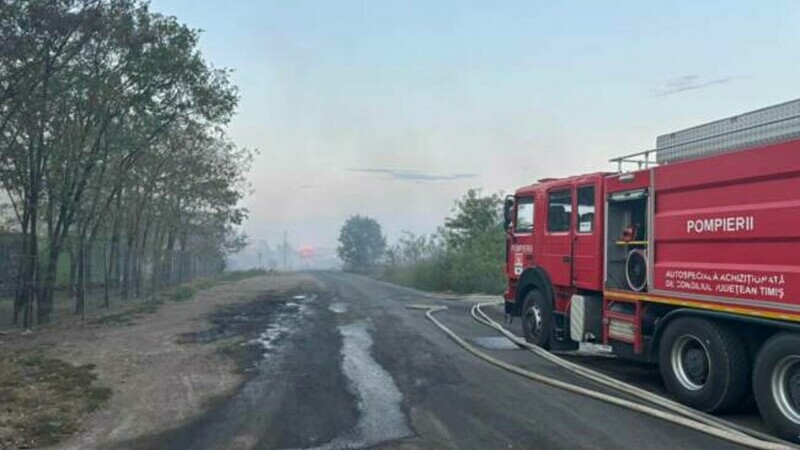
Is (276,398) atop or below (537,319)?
below

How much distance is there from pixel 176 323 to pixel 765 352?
14207mm

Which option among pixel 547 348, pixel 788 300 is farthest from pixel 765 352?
pixel 547 348

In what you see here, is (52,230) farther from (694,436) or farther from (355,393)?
(694,436)

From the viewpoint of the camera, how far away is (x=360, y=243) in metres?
100

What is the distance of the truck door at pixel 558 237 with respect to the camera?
38.3 feet

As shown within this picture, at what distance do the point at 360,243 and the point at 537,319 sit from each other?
8777 cm

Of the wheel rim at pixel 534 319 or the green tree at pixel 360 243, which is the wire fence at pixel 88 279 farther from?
the green tree at pixel 360 243

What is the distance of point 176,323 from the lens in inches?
706

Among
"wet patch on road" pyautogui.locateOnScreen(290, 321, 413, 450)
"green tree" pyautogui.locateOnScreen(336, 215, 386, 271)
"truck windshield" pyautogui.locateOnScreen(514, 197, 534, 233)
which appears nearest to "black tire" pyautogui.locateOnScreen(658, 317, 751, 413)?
"wet patch on road" pyautogui.locateOnScreen(290, 321, 413, 450)

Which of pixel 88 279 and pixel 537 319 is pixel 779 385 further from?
pixel 88 279

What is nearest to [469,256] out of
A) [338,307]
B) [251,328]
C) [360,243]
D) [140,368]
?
[338,307]

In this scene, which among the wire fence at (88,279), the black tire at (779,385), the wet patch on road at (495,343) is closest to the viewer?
the black tire at (779,385)

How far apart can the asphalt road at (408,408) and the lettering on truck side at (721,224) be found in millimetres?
2264

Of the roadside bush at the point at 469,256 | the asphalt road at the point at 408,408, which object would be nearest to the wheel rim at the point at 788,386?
the asphalt road at the point at 408,408
